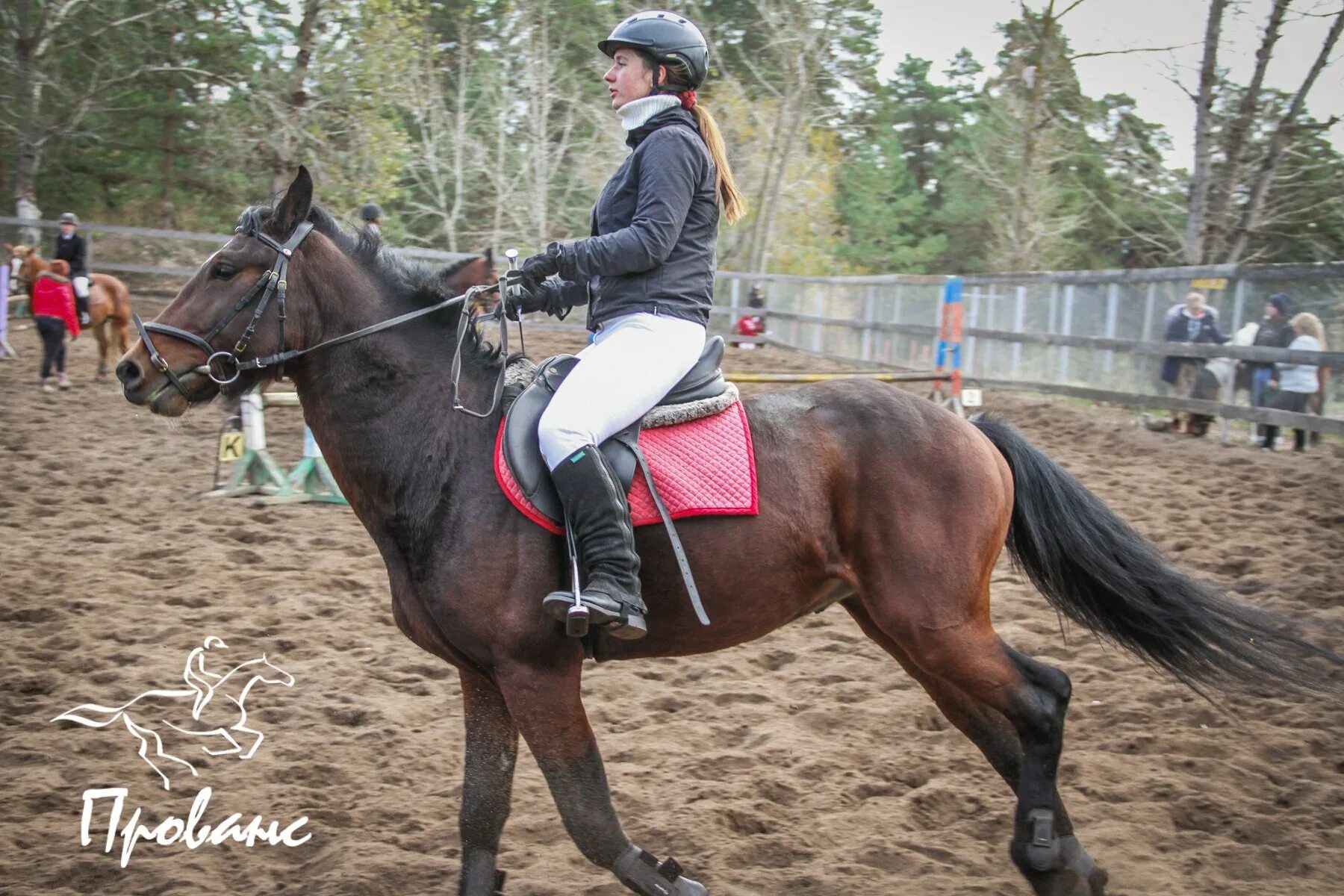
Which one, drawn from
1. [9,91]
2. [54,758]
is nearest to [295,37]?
[9,91]

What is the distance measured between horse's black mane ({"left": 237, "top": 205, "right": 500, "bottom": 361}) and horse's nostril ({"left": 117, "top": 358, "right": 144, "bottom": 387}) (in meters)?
0.65

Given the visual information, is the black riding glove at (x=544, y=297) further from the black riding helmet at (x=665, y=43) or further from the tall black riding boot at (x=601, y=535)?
the black riding helmet at (x=665, y=43)

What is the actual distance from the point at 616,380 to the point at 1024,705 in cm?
178

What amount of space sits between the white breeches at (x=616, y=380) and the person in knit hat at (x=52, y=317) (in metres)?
13.3

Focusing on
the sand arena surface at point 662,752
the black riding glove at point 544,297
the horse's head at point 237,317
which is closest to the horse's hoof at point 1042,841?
the sand arena surface at point 662,752

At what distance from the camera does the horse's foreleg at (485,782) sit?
362 cm

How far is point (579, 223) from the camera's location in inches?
1400

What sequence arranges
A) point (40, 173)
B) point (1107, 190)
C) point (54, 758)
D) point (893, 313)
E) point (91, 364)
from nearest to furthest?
point (54, 758) → point (91, 364) → point (893, 313) → point (40, 173) → point (1107, 190)

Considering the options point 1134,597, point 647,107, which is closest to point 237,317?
point 647,107

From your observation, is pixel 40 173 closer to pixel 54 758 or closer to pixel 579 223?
pixel 579 223

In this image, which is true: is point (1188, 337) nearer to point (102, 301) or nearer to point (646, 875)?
point (646, 875)

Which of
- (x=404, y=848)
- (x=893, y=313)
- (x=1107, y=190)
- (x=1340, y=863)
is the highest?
(x=1107, y=190)

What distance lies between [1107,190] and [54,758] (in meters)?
40.6

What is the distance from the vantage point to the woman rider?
3451mm
